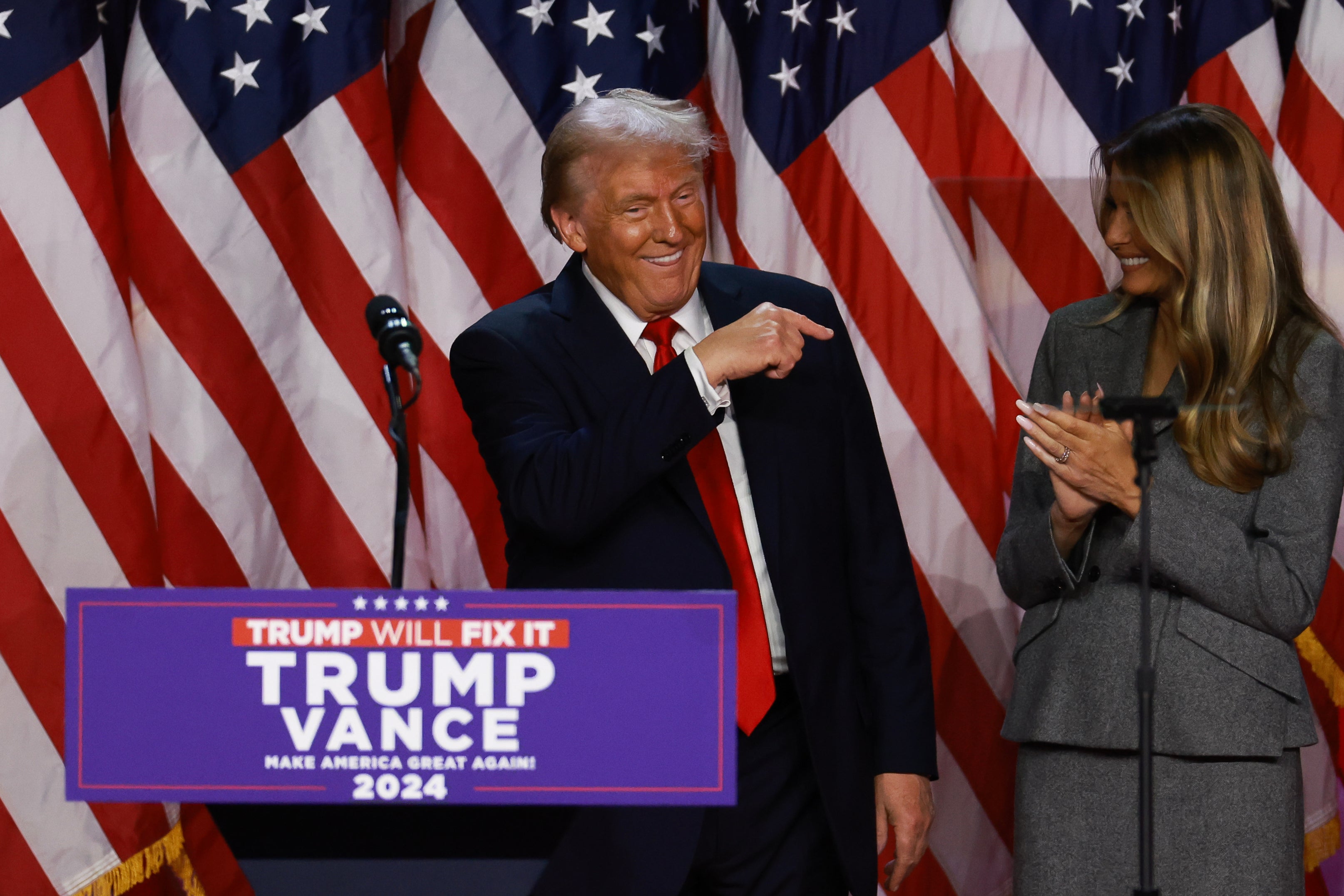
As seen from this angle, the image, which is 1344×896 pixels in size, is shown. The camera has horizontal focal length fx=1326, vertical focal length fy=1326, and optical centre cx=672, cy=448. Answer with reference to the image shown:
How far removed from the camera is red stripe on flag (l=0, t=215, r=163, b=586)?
2.67 meters

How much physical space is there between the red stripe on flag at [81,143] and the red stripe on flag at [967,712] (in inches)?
74.4

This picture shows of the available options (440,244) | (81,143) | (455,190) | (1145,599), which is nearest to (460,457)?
(440,244)

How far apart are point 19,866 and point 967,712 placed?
2.04 meters

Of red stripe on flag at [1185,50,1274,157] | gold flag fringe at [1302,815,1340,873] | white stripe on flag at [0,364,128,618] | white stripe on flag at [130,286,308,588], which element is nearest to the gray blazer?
gold flag fringe at [1302,815,1340,873]

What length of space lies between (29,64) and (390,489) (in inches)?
43.9

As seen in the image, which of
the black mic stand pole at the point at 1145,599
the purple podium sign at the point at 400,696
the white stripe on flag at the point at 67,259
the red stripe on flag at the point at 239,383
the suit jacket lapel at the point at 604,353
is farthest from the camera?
the red stripe on flag at the point at 239,383

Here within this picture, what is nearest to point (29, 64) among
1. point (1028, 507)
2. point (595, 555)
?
point (595, 555)

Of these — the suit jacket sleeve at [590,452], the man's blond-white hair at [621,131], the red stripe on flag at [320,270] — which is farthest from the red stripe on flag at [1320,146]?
the red stripe on flag at [320,270]

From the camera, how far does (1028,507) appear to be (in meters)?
2.12

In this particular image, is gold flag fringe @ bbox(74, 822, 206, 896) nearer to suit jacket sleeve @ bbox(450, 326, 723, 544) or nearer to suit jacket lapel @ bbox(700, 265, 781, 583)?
suit jacket sleeve @ bbox(450, 326, 723, 544)

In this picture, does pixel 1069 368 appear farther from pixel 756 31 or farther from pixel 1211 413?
pixel 756 31

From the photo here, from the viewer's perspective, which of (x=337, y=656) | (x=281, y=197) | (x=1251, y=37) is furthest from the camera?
(x=1251, y=37)

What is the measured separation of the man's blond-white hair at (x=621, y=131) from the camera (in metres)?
1.92

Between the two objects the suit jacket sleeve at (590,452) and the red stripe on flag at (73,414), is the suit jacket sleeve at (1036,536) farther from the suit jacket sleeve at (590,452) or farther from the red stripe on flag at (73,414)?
the red stripe on flag at (73,414)
